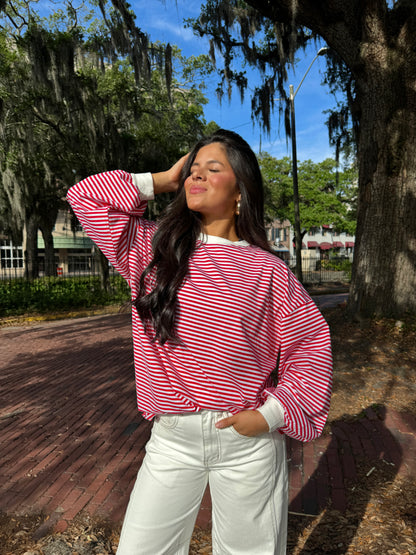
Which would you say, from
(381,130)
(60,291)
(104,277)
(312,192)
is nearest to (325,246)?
(312,192)

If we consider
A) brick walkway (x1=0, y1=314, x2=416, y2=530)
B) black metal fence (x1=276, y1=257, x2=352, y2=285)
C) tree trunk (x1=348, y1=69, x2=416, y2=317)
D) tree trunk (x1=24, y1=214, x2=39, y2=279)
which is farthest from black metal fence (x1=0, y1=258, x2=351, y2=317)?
black metal fence (x1=276, y1=257, x2=352, y2=285)

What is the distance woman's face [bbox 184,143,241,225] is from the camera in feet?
5.00

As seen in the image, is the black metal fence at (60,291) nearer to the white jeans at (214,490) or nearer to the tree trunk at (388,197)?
the tree trunk at (388,197)

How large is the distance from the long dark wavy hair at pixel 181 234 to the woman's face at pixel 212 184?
0.03 metres

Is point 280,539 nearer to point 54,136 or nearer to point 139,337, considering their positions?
point 139,337

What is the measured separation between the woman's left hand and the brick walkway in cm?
173

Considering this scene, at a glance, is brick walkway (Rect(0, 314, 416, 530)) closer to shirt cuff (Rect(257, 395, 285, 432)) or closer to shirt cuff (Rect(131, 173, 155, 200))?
shirt cuff (Rect(257, 395, 285, 432))

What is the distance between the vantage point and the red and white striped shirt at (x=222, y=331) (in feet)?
4.37

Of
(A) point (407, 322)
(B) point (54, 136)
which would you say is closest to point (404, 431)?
(A) point (407, 322)

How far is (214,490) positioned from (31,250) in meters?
18.2

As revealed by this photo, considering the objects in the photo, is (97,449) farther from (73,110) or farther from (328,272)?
(328,272)

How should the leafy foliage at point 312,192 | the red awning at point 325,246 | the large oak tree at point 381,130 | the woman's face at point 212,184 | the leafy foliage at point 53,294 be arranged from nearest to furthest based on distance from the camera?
the woman's face at point 212,184 → the large oak tree at point 381,130 → the leafy foliage at point 53,294 → the leafy foliage at point 312,192 → the red awning at point 325,246

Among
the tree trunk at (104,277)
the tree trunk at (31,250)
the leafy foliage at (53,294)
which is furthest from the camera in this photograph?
the tree trunk at (31,250)

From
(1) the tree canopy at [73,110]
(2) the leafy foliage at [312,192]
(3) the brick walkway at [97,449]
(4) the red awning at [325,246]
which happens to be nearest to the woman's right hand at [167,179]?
(3) the brick walkway at [97,449]
